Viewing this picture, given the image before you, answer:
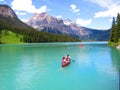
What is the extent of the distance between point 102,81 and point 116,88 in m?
4.99

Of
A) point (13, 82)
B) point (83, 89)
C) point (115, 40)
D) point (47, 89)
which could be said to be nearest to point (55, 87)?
point (47, 89)

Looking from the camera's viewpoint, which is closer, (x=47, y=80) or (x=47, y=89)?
(x=47, y=89)

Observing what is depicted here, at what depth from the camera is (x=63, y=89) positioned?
31078 mm

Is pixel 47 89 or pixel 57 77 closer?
pixel 47 89

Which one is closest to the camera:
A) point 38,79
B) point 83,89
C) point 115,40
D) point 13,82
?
point 83,89

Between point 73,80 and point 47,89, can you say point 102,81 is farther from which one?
point 47,89

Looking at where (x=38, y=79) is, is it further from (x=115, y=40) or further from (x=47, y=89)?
(x=115, y=40)

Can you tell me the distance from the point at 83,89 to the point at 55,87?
13.4ft

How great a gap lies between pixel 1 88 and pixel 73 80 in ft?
38.8

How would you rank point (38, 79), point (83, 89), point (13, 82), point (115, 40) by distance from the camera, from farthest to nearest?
point (115, 40) < point (38, 79) < point (13, 82) < point (83, 89)

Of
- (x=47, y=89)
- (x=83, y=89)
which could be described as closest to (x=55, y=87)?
(x=47, y=89)

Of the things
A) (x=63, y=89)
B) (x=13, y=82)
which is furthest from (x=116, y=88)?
(x=13, y=82)

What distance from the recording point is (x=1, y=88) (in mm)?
31750

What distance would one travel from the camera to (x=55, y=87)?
32.4 meters
